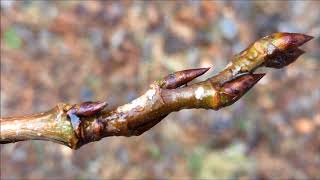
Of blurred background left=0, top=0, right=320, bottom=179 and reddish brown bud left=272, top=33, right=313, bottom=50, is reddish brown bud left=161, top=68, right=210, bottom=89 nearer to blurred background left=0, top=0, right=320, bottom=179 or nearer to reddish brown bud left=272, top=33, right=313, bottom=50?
reddish brown bud left=272, top=33, right=313, bottom=50

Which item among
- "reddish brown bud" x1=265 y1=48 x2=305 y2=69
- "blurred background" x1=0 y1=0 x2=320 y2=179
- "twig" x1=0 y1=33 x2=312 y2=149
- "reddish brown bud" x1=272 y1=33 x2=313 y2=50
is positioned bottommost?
"twig" x1=0 y1=33 x2=312 y2=149

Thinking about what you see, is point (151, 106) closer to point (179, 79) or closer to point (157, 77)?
point (179, 79)

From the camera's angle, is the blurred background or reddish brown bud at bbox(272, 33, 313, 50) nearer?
reddish brown bud at bbox(272, 33, 313, 50)

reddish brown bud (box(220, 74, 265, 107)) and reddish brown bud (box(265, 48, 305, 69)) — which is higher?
reddish brown bud (box(265, 48, 305, 69))

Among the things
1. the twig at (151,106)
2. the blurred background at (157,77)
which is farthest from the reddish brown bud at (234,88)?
the blurred background at (157,77)

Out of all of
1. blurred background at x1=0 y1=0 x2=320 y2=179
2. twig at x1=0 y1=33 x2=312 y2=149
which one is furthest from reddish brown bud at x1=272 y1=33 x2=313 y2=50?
blurred background at x1=0 y1=0 x2=320 y2=179

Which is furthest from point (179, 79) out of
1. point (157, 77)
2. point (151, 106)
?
point (157, 77)

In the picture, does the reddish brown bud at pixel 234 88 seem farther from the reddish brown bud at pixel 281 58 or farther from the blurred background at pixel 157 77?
the blurred background at pixel 157 77
